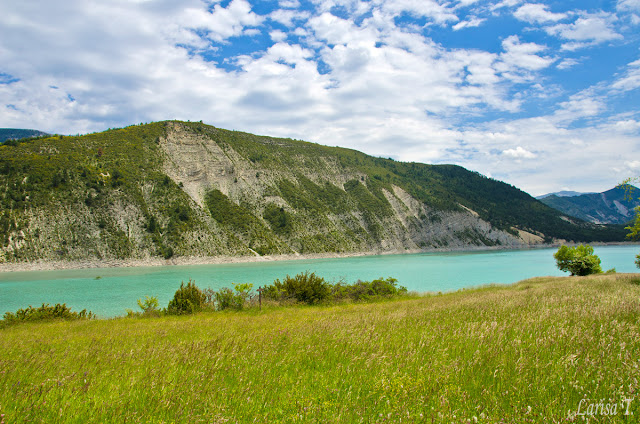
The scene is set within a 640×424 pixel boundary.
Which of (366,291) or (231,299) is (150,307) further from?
(366,291)

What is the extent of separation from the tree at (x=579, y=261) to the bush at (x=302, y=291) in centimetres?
2701

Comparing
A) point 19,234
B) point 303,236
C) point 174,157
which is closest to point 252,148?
point 174,157

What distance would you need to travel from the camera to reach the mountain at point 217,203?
72125 millimetres

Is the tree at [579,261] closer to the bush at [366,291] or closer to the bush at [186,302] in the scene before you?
the bush at [366,291]

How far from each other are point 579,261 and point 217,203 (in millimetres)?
85868

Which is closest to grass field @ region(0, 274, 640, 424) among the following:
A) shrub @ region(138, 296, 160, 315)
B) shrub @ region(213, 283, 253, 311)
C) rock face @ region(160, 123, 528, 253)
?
shrub @ region(213, 283, 253, 311)

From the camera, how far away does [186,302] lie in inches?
769

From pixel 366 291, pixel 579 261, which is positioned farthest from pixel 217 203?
pixel 579 261

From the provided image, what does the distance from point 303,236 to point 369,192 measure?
157ft

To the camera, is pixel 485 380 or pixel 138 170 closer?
pixel 485 380

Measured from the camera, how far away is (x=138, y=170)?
300 feet

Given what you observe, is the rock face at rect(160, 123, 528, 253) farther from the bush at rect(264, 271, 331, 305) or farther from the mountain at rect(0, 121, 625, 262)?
the bush at rect(264, 271, 331, 305)

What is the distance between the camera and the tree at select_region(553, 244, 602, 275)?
111 feet

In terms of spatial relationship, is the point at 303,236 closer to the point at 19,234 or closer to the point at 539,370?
the point at 19,234
